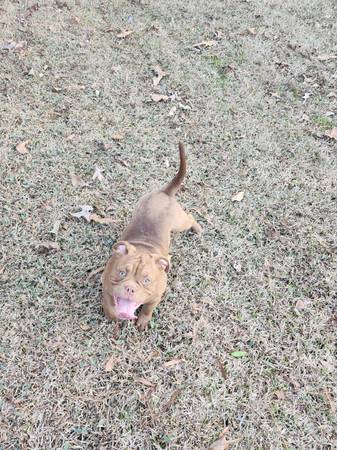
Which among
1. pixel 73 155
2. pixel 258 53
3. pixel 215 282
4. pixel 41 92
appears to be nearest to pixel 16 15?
pixel 41 92

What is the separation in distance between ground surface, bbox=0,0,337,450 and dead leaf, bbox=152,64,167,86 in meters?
0.05

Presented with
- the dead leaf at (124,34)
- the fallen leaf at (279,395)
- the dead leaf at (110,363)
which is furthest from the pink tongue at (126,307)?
the dead leaf at (124,34)

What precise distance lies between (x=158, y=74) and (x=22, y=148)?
6.55ft

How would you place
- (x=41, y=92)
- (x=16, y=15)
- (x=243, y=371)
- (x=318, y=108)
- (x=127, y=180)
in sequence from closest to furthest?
(x=243, y=371) → (x=127, y=180) → (x=41, y=92) → (x=318, y=108) → (x=16, y=15)

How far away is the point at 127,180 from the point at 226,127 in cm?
143

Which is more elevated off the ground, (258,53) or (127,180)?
(258,53)

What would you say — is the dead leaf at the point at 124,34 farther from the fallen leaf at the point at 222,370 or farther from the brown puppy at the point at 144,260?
the fallen leaf at the point at 222,370

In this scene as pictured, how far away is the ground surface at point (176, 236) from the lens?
2908 millimetres

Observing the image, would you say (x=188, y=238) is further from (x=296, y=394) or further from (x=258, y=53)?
(x=258, y=53)

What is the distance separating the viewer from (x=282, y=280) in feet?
12.1

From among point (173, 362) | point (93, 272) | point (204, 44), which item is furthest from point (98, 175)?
point (204, 44)

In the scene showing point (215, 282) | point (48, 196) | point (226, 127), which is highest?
point (226, 127)

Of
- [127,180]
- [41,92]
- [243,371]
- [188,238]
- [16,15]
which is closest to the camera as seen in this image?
[243,371]

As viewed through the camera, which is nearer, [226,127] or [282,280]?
[282,280]
